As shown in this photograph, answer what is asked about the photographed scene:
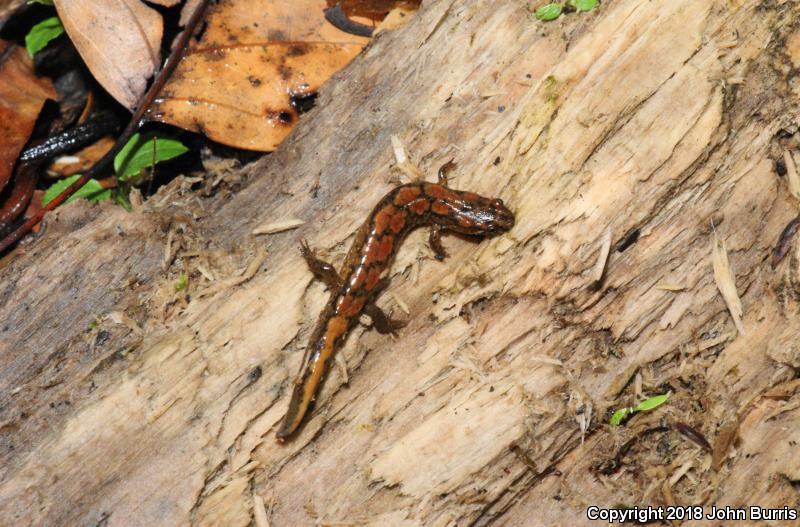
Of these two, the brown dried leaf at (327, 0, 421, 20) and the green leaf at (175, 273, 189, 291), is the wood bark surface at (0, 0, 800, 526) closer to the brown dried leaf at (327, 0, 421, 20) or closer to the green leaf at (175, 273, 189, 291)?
the green leaf at (175, 273, 189, 291)

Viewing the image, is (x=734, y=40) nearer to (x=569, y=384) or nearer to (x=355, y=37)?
(x=569, y=384)

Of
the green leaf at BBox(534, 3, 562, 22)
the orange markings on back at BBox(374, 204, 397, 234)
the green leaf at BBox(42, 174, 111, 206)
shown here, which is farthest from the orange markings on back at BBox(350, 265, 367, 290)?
the green leaf at BBox(42, 174, 111, 206)

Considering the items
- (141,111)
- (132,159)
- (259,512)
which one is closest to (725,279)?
(259,512)

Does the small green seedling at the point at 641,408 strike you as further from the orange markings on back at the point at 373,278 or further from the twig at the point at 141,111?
the twig at the point at 141,111

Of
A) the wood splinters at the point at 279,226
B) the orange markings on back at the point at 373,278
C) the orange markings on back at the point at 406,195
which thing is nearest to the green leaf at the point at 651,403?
the orange markings on back at the point at 373,278

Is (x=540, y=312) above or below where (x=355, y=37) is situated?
below

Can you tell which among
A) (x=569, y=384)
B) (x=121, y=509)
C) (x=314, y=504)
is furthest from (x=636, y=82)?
(x=121, y=509)
